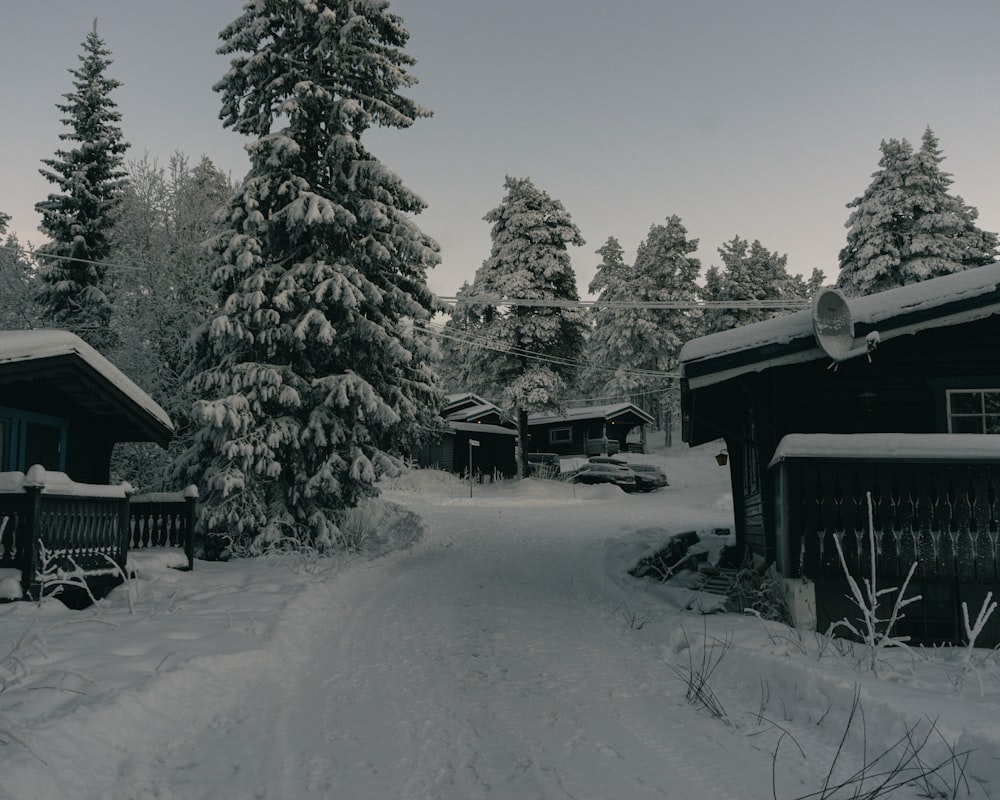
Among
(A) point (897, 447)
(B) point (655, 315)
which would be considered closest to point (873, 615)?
(A) point (897, 447)

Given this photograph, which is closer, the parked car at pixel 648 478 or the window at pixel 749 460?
the window at pixel 749 460

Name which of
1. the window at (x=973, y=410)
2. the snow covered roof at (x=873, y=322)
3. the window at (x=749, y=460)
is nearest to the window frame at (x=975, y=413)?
the window at (x=973, y=410)

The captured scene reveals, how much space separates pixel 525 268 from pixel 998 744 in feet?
108

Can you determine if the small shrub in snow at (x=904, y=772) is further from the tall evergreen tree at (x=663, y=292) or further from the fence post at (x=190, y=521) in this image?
the tall evergreen tree at (x=663, y=292)

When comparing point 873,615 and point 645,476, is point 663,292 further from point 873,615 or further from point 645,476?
point 873,615

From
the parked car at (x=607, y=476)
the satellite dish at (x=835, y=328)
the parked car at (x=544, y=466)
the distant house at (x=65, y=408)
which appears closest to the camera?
the satellite dish at (x=835, y=328)

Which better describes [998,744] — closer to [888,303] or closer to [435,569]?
[888,303]

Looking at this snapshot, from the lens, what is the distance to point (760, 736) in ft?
16.1

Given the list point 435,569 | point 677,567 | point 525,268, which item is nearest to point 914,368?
point 677,567

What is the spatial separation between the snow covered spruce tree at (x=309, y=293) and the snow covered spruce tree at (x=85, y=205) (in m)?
10.0

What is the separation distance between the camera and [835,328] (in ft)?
29.5

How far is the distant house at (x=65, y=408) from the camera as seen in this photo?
33.5 feet

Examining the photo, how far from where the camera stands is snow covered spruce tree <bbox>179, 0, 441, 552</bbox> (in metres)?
14.3

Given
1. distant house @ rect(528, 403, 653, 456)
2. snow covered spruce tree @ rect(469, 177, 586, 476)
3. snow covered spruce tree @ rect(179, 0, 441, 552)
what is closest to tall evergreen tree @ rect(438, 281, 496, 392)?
snow covered spruce tree @ rect(469, 177, 586, 476)
